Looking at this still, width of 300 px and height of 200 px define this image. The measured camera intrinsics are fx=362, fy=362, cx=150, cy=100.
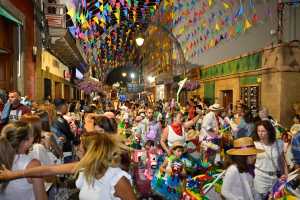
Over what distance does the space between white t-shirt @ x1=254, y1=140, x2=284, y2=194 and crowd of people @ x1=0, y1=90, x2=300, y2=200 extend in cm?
1

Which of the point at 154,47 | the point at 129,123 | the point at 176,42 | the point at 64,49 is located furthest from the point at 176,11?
the point at 154,47

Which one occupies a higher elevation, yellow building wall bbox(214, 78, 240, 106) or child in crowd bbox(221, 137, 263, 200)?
yellow building wall bbox(214, 78, 240, 106)

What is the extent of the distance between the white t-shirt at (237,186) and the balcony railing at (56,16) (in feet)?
41.5

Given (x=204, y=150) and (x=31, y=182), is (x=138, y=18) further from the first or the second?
(x=31, y=182)

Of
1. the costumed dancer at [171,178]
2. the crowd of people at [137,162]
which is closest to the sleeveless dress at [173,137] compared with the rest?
the crowd of people at [137,162]

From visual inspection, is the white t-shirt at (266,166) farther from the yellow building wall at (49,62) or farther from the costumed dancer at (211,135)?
the yellow building wall at (49,62)

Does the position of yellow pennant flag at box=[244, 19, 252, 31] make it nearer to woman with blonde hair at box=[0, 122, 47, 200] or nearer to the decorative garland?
the decorative garland

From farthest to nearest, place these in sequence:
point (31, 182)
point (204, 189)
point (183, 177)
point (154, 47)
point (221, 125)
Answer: point (154, 47) → point (221, 125) → point (183, 177) → point (204, 189) → point (31, 182)

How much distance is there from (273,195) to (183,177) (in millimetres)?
2365

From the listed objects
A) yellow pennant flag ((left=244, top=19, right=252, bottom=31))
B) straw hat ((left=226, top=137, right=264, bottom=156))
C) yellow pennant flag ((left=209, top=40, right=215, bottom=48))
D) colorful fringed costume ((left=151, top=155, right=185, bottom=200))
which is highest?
yellow pennant flag ((left=244, top=19, right=252, bottom=31))

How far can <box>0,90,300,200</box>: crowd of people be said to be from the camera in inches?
107

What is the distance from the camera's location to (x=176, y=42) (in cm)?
2553

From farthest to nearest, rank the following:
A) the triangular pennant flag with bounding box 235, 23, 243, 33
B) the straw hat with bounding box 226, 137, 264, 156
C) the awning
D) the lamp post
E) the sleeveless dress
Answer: the triangular pennant flag with bounding box 235, 23, 243, 33
the lamp post
the awning
the sleeveless dress
the straw hat with bounding box 226, 137, 264, 156

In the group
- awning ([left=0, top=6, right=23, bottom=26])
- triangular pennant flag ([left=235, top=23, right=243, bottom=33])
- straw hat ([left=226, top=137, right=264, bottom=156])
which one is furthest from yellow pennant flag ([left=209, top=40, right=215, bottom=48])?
straw hat ([left=226, top=137, right=264, bottom=156])
